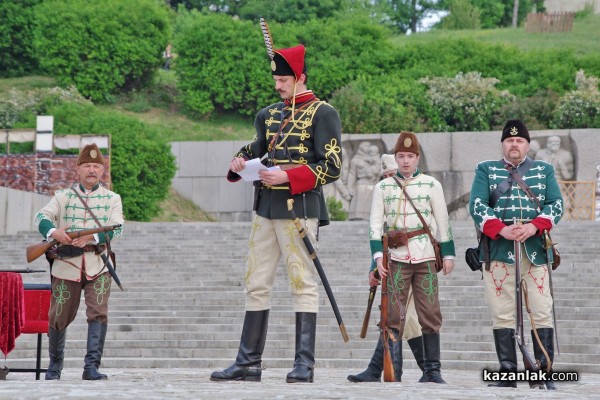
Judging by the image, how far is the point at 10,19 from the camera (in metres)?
41.9

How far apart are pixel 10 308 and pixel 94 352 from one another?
738 millimetres

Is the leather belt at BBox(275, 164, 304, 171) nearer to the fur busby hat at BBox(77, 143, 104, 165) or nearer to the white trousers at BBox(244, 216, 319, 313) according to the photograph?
the white trousers at BBox(244, 216, 319, 313)

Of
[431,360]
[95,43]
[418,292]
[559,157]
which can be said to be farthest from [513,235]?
[95,43]

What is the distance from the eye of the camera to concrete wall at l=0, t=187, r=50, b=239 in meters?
20.4

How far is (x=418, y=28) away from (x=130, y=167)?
105 ft

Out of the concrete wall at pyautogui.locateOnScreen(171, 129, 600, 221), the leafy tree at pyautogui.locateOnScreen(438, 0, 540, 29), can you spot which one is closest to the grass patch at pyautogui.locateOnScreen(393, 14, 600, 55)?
the leafy tree at pyautogui.locateOnScreen(438, 0, 540, 29)

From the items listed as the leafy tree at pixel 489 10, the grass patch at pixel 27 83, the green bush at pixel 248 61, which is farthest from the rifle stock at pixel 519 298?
the leafy tree at pixel 489 10

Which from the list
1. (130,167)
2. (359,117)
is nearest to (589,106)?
(359,117)

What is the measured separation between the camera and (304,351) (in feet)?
24.8

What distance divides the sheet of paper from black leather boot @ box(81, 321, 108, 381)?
1799 millimetres

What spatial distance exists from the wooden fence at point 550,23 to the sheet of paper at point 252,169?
40833 mm

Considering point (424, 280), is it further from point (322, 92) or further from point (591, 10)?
point (591, 10)

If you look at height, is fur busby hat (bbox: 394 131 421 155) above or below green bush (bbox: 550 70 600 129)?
below

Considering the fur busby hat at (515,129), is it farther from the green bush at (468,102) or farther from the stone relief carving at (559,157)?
the green bush at (468,102)
